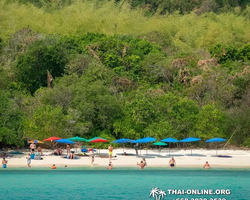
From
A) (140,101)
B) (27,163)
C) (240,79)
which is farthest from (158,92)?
(27,163)

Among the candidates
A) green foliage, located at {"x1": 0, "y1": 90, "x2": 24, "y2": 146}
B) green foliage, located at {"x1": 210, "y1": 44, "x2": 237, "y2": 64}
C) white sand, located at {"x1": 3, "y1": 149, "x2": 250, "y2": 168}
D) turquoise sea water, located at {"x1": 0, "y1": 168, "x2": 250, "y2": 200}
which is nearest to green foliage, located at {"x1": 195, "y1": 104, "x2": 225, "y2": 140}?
white sand, located at {"x1": 3, "y1": 149, "x2": 250, "y2": 168}

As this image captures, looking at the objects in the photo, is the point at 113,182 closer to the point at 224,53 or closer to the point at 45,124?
the point at 45,124

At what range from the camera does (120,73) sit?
176ft

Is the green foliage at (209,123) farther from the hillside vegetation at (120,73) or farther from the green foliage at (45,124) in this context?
the green foliage at (45,124)

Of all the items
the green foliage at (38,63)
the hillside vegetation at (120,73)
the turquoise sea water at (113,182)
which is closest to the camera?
the turquoise sea water at (113,182)

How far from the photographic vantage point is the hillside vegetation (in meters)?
42.2

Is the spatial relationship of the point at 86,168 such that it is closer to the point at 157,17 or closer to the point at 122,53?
the point at 122,53

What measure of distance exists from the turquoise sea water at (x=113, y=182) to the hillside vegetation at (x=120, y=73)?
726 centimetres

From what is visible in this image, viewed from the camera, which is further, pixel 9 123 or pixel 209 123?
pixel 209 123

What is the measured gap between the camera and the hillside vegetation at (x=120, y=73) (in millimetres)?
42219

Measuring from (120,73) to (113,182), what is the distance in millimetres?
26312

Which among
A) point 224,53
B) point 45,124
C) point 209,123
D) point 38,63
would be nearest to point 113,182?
point 45,124

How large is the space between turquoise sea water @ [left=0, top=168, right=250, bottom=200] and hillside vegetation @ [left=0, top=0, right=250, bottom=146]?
7.26m

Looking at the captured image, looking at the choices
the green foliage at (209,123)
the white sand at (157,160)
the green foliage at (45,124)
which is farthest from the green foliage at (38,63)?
Answer: the green foliage at (209,123)
